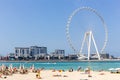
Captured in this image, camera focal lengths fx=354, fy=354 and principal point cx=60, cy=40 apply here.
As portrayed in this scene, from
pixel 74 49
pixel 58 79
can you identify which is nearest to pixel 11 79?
pixel 58 79

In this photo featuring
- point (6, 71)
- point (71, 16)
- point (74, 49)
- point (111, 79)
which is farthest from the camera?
point (74, 49)

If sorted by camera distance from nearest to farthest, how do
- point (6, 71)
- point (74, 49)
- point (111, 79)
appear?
point (111, 79) → point (6, 71) → point (74, 49)

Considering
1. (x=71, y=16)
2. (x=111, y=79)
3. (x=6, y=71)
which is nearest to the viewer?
(x=111, y=79)

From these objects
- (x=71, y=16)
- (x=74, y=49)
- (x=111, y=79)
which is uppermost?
(x=71, y=16)

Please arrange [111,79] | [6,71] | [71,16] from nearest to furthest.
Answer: [111,79] < [6,71] < [71,16]

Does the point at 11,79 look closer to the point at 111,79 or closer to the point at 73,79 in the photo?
the point at 73,79

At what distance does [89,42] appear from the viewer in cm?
10462

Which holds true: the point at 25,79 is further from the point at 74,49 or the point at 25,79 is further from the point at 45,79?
the point at 74,49

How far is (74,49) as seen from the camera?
376ft

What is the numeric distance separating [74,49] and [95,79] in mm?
79576

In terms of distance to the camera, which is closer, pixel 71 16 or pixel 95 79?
pixel 95 79

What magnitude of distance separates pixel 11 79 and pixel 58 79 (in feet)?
15.3

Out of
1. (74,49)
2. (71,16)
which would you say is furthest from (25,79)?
(74,49)

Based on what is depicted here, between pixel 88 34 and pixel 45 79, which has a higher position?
pixel 88 34
